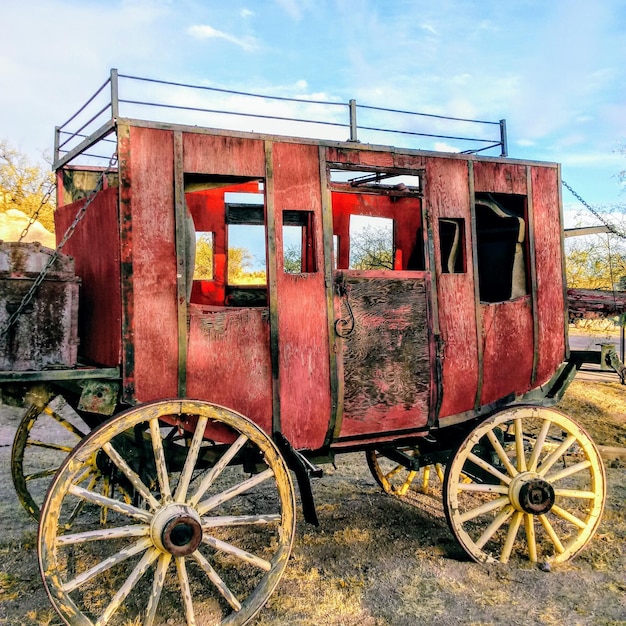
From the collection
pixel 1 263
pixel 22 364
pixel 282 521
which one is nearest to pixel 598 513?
pixel 282 521

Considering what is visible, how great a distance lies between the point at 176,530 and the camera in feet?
11.0

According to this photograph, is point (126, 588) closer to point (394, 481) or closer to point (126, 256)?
point (126, 256)

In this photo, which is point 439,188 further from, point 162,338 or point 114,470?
point 114,470

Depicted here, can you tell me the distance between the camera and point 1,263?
3.56 m

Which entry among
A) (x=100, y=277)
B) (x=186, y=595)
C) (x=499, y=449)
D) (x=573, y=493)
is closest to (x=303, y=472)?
(x=186, y=595)

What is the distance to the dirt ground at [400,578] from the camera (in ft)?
12.4

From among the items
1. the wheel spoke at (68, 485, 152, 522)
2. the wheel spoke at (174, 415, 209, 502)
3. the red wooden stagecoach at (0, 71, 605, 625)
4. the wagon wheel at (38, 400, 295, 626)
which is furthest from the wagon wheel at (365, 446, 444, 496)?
the wheel spoke at (68, 485, 152, 522)

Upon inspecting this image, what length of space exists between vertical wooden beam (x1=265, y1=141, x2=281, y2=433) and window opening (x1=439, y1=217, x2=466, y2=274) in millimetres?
1536

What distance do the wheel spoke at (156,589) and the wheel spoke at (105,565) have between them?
130 millimetres

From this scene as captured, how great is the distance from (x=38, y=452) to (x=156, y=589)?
550 centimetres

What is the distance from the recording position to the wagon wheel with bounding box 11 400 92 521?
489 cm

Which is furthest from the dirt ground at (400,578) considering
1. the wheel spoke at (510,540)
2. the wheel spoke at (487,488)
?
the wheel spoke at (487,488)

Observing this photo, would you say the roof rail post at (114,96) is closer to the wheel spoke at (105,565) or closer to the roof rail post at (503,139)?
the wheel spoke at (105,565)

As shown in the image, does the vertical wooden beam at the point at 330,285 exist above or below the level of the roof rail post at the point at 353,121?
below
